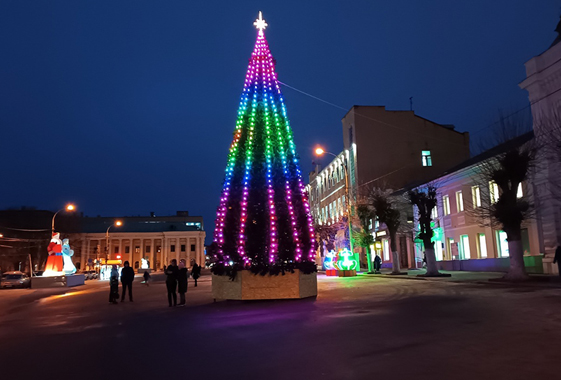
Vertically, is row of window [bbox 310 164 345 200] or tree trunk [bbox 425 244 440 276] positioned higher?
row of window [bbox 310 164 345 200]

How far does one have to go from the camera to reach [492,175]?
74.2 feet

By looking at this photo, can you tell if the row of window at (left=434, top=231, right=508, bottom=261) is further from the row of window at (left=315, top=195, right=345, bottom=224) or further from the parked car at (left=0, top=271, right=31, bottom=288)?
the parked car at (left=0, top=271, right=31, bottom=288)

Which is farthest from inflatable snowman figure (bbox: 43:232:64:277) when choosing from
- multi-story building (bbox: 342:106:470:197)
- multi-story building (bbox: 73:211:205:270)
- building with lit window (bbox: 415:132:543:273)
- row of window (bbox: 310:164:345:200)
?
multi-story building (bbox: 73:211:205:270)

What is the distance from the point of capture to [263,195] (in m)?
17.1

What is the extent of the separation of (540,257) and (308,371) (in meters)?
24.6

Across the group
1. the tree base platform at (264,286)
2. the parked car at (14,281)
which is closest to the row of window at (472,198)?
the tree base platform at (264,286)

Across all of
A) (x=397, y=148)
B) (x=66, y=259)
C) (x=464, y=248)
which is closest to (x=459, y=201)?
(x=464, y=248)

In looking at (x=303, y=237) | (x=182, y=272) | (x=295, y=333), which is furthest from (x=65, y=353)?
(x=303, y=237)

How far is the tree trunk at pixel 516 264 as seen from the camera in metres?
21.2

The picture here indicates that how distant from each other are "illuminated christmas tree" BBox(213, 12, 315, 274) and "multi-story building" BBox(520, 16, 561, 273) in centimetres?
1395

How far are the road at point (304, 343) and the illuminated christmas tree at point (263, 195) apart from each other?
3.27 meters

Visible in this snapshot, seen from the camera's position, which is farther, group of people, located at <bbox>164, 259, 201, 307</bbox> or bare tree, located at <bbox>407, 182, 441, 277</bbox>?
bare tree, located at <bbox>407, 182, 441, 277</bbox>

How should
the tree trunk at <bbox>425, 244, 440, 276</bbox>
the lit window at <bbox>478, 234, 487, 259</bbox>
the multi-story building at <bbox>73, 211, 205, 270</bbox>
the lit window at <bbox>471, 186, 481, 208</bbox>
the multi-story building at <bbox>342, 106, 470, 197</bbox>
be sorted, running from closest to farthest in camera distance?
the tree trunk at <bbox>425, 244, 440, 276</bbox>, the lit window at <bbox>478, 234, 487, 259</bbox>, the lit window at <bbox>471, 186, 481, 208</bbox>, the multi-story building at <bbox>342, 106, 470, 197</bbox>, the multi-story building at <bbox>73, 211, 205, 270</bbox>

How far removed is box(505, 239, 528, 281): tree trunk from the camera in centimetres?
2123
